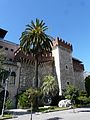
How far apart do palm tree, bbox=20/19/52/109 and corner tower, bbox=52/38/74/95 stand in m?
12.8

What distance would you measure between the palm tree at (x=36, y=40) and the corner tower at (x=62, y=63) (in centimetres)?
1276

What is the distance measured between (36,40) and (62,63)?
54.0 feet

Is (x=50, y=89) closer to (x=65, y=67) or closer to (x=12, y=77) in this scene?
(x=12, y=77)

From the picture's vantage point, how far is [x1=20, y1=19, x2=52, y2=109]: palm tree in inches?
1346

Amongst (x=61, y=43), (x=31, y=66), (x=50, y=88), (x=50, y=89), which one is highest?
(x=61, y=43)

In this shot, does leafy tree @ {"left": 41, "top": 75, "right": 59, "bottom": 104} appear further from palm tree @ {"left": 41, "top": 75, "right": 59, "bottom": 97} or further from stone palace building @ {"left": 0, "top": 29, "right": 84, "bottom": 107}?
stone palace building @ {"left": 0, "top": 29, "right": 84, "bottom": 107}

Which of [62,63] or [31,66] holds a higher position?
[62,63]

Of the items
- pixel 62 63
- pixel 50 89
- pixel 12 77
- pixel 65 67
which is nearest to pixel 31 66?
pixel 12 77

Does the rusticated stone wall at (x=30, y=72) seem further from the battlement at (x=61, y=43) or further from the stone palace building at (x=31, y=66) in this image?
the battlement at (x=61, y=43)

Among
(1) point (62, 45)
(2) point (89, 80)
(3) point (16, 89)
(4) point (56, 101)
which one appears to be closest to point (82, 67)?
(2) point (89, 80)

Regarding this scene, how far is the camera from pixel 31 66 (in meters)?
45.5

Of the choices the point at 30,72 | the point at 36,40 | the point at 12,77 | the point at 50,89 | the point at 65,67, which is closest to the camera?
the point at 36,40

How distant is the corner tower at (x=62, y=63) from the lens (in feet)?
152

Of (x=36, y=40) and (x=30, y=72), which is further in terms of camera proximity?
(x=30, y=72)
